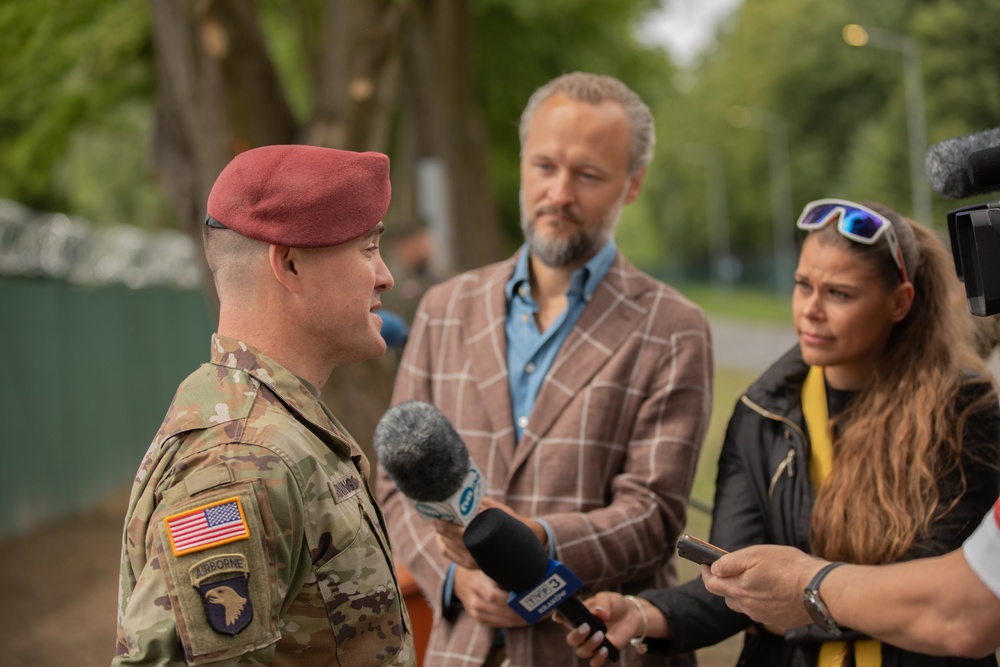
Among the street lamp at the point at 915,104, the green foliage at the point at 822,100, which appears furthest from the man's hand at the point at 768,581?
the street lamp at the point at 915,104

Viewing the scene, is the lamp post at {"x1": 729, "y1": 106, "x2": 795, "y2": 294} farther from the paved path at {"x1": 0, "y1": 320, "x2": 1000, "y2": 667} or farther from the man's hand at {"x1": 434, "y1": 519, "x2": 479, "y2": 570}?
the man's hand at {"x1": 434, "y1": 519, "x2": 479, "y2": 570}

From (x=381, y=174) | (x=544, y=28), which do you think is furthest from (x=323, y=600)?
(x=544, y=28)

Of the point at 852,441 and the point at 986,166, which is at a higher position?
the point at 986,166

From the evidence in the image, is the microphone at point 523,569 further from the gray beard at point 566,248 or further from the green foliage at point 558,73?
the green foliage at point 558,73

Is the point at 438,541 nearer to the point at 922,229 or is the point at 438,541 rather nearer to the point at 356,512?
the point at 356,512

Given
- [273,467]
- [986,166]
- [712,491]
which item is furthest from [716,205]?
[273,467]

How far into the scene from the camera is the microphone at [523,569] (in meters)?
2.55

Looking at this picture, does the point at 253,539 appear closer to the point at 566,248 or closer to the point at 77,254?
the point at 566,248

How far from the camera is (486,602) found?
296 cm

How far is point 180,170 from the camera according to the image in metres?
7.03

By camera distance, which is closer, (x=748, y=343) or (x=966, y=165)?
(x=966, y=165)

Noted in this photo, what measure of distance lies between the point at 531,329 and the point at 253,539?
1564 mm

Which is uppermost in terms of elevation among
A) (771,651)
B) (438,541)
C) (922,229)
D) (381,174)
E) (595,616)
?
(381,174)

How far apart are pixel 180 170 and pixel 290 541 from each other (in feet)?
17.9
